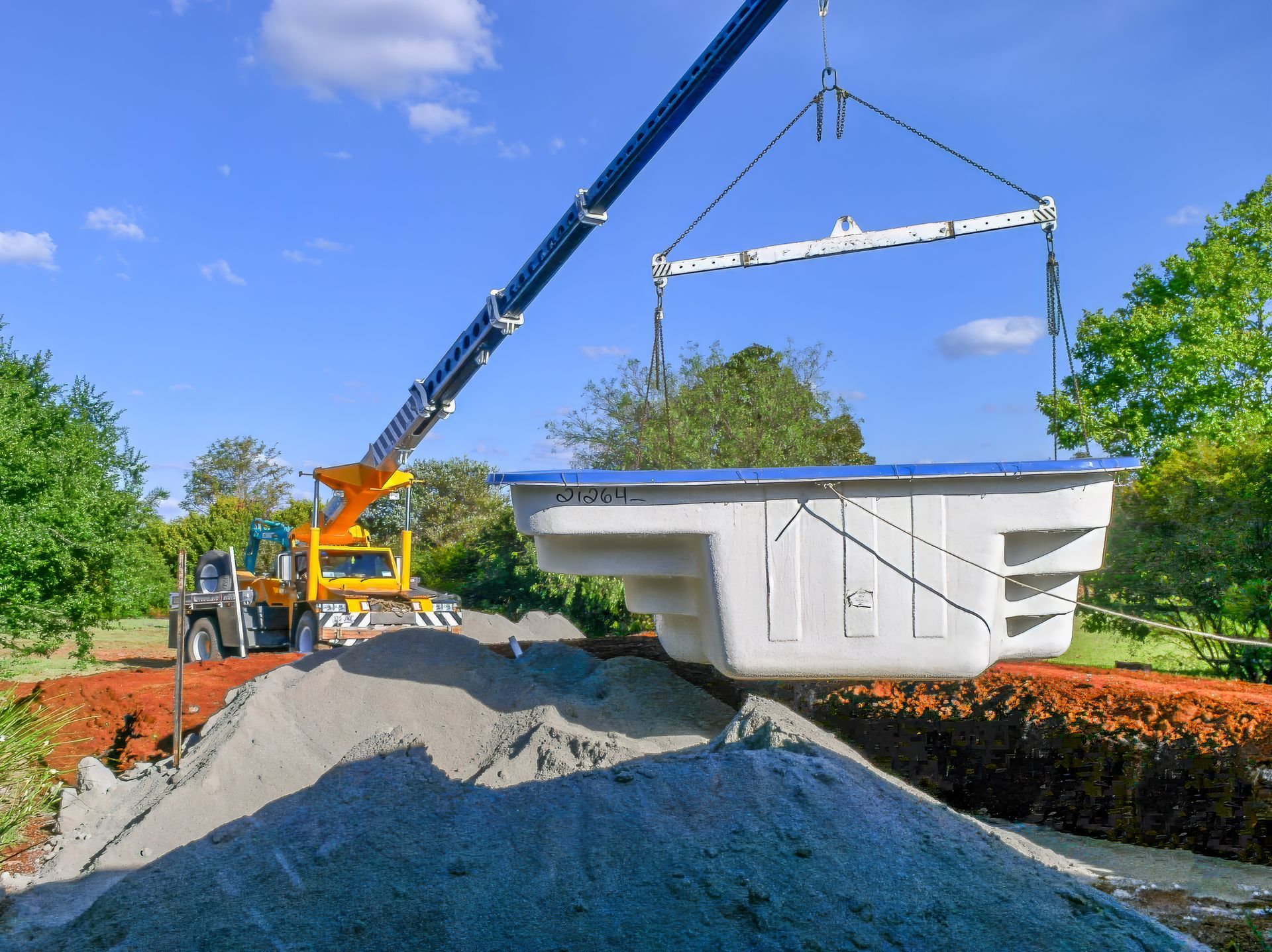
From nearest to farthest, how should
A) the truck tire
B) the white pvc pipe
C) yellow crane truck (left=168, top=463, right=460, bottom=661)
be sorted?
yellow crane truck (left=168, top=463, right=460, bottom=661), the white pvc pipe, the truck tire

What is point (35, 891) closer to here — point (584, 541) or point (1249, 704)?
point (584, 541)

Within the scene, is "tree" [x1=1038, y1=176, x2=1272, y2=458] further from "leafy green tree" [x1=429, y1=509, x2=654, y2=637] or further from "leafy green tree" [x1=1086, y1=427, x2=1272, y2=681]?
"leafy green tree" [x1=429, y1=509, x2=654, y2=637]

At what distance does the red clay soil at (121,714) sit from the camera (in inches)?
288

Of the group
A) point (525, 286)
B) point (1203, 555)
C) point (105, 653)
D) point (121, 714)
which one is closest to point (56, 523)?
point (121, 714)

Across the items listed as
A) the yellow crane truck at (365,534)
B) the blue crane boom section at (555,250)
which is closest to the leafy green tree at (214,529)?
the yellow crane truck at (365,534)

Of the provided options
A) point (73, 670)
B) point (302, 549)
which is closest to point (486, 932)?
point (302, 549)

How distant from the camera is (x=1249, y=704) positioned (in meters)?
5.09

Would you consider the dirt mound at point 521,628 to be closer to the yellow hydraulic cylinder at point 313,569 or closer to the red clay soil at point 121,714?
the yellow hydraulic cylinder at point 313,569

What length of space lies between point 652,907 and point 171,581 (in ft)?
56.0

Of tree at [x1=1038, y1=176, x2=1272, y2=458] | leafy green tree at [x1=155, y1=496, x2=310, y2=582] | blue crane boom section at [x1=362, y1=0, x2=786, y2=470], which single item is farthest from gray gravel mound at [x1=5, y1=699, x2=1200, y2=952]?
leafy green tree at [x1=155, y1=496, x2=310, y2=582]

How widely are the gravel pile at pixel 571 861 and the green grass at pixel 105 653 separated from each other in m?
4.98

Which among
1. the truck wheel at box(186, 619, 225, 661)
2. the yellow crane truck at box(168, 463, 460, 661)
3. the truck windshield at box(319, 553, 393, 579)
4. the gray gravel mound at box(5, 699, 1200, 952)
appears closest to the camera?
the gray gravel mound at box(5, 699, 1200, 952)

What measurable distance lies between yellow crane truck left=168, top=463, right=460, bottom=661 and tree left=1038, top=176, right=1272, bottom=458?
493 inches

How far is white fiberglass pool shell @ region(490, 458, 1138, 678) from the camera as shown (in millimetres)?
5426
